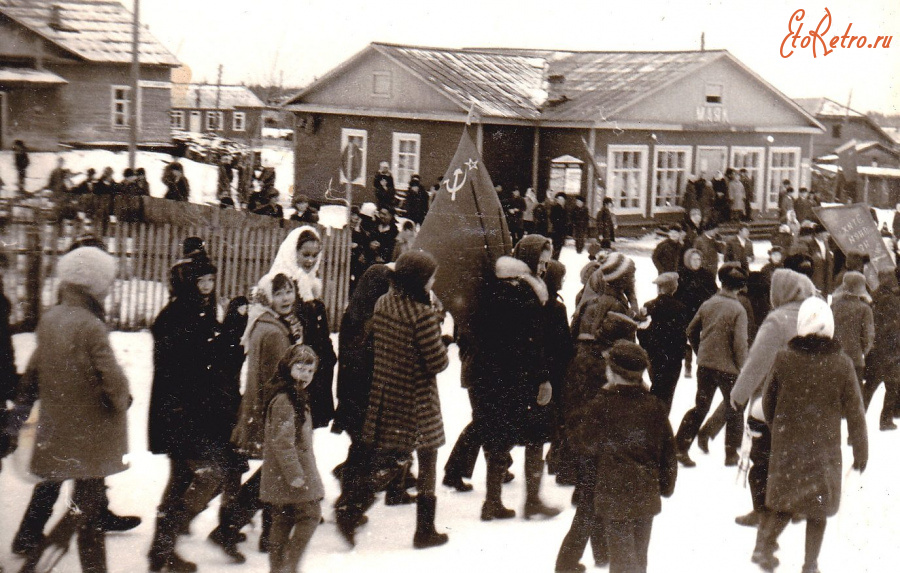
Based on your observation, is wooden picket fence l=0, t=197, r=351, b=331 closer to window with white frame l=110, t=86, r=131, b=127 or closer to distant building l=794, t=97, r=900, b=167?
window with white frame l=110, t=86, r=131, b=127

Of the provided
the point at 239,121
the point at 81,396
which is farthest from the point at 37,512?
the point at 239,121

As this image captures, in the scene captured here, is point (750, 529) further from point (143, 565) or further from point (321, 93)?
point (321, 93)

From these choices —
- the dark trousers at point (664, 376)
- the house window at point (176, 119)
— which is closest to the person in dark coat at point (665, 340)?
the dark trousers at point (664, 376)

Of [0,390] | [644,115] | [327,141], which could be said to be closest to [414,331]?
[0,390]

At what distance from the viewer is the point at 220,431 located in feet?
15.3

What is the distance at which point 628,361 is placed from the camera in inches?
163

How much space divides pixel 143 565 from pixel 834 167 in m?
24.8

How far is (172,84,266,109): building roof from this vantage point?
7512 millimetres

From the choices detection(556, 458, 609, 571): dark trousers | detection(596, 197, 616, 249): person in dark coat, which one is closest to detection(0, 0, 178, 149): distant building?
detection(556, 458, 609, 571): dark trousers

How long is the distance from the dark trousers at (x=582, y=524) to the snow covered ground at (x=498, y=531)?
0.25 m

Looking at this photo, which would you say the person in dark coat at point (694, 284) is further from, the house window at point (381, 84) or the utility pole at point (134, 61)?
the house window at point (381, 84)

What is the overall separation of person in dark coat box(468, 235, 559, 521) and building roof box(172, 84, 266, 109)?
323 centimetres

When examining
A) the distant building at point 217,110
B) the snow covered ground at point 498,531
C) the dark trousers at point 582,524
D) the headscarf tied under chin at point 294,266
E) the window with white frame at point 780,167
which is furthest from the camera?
the window with white frame at point 780,167

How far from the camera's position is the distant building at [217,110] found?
25.3 ft
